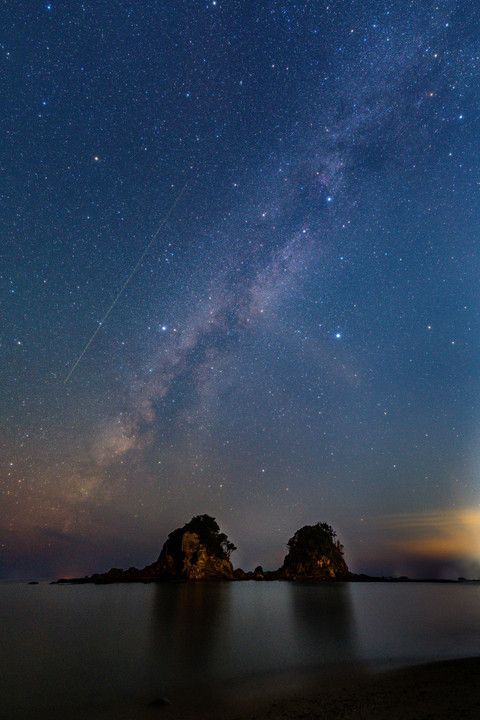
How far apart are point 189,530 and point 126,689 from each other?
108 m

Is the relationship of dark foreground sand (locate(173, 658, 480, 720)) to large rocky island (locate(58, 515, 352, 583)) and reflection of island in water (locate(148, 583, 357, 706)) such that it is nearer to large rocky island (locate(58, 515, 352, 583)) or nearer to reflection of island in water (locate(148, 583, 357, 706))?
reflection of island in water (locate(148, 583, 357, 706))

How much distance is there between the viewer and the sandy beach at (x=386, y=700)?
10484mm

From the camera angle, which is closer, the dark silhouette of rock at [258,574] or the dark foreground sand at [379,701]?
the dark foreground sand at [379,701]

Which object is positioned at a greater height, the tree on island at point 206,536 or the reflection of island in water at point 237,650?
the tree on island at point 206,536

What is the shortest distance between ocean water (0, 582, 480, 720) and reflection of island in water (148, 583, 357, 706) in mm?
59

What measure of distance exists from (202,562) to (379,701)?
4408 inches

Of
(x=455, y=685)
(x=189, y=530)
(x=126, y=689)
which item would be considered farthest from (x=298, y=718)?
(x=189, y=530)

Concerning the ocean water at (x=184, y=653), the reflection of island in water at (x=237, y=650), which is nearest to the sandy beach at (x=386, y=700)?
the ocean water at (x=184, y=653)

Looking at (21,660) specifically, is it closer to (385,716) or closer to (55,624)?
(55,624)

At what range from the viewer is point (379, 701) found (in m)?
11.6

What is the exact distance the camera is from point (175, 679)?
15555 mm

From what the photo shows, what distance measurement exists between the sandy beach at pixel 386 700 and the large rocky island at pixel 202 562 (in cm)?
10711

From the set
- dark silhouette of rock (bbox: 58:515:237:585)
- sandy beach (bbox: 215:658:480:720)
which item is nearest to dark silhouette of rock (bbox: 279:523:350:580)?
dark silhouette of rock (bbox: 58:515:237:585)

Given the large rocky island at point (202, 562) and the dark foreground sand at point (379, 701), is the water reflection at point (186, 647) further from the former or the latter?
the large rocky island at point (202, 562)
